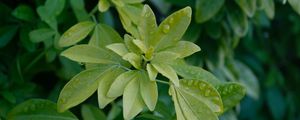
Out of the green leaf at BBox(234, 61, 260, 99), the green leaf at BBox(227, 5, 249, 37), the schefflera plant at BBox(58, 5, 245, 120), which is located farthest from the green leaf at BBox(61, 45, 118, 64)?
the green leaf at BBox(234, 61, 260, 99)

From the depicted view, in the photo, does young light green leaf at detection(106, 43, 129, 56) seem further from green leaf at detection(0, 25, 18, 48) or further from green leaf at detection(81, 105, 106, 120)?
green leaf at detection(0, 25, 18, 48)

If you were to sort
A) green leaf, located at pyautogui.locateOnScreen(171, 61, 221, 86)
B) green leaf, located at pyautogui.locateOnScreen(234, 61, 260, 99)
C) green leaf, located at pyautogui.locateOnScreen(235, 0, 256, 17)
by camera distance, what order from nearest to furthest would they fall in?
green leaf, located at pyautogui.locateOnScreen(171, 61, 221, 86), green leaf, located at pyautogui.locateOnScreen(235, 0, 256, 17), green leaf, located at pyautogui.locateOnScreen(234, 61, 260, 99)

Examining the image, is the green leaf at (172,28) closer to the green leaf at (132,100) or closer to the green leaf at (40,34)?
the green leaf at (132,100)

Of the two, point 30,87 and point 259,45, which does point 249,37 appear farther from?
point 30,87

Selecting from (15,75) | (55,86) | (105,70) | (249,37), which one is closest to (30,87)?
(15,75)

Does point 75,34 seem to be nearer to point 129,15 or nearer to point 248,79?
point 129,15

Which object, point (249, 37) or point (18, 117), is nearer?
point (18, 117)
